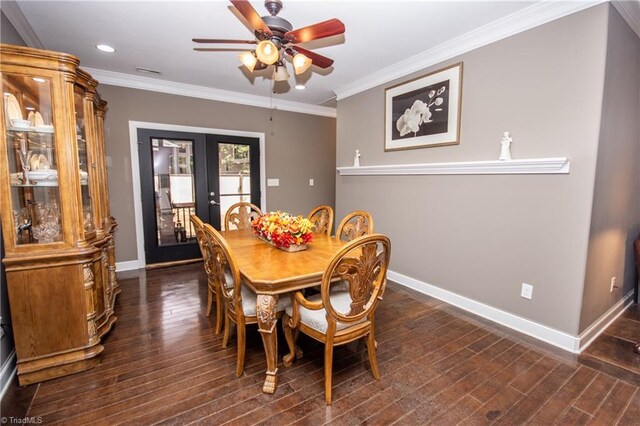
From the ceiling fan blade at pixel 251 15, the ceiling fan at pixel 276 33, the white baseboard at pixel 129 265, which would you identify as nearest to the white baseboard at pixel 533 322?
the ceiling fan at pixel 276 33

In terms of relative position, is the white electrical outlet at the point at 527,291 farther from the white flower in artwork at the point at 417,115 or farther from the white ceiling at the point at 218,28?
the white ceiling at the point at 218,28

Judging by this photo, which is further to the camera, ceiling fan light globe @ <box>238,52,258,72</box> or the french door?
the french door

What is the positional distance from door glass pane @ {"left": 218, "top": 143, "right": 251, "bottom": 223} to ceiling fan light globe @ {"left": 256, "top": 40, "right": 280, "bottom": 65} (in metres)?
2.92

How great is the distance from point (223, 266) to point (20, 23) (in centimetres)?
265

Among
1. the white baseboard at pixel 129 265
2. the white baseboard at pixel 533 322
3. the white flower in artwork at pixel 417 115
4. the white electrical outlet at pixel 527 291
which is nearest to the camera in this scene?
the white baseboard at pixel 533 322

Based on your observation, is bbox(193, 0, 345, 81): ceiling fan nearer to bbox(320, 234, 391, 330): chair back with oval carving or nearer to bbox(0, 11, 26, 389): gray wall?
bbox(320, 234, 391, 330): chair back with oval carving

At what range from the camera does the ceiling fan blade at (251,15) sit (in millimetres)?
1601

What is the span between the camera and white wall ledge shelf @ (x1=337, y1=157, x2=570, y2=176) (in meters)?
2.21

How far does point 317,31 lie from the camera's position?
1845 millimetres

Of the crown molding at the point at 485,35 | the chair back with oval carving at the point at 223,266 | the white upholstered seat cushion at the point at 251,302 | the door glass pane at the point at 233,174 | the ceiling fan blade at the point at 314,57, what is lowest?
the white upholstered seat cushion at the point at 251,302

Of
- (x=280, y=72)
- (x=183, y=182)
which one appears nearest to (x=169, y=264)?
(x=183, y=182)

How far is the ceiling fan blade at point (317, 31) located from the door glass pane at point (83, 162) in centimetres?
159

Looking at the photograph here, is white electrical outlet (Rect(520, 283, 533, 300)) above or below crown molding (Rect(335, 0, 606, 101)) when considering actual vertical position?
below

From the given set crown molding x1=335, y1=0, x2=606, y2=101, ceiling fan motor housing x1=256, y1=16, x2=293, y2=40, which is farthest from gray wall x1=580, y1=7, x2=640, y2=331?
ceiling fan motor housing x1=256, y1=16, x2=293, y2=40
